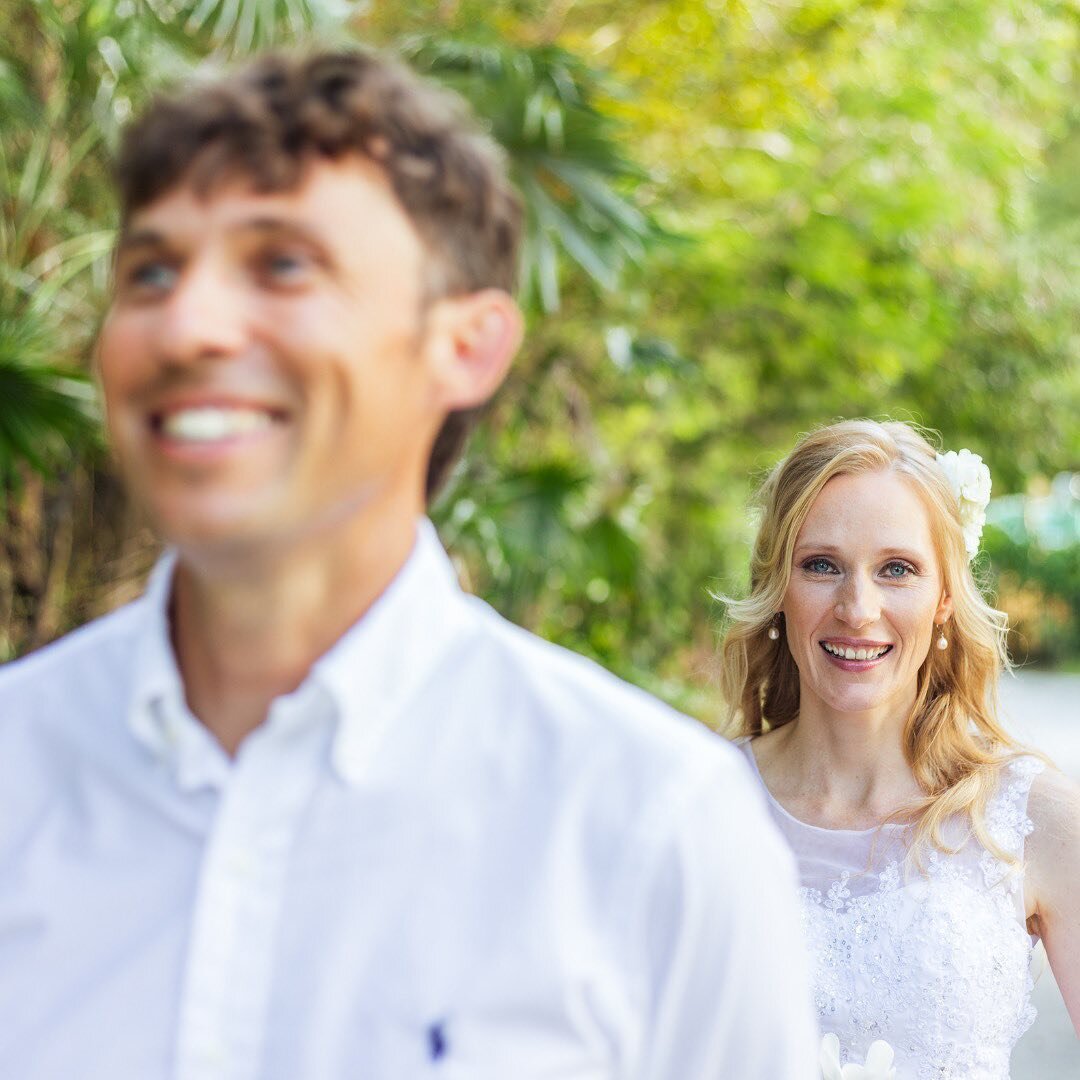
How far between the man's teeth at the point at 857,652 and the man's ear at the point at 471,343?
60.5 inches

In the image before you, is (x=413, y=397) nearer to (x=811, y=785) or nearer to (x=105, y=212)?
(x=811, y=785)

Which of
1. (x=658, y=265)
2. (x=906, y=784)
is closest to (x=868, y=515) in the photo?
(x=906, y=784)

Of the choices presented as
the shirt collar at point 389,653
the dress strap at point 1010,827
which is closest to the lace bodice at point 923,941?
the dress strap at point 1010,827

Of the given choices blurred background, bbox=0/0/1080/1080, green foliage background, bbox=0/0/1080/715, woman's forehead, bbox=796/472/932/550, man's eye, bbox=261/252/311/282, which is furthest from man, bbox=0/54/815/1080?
green foliage background, bbox=0/0/1080/715

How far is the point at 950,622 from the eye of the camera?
2.87 metres

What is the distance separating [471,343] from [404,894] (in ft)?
1.44

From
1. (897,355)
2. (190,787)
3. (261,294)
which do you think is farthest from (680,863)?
(897,355)

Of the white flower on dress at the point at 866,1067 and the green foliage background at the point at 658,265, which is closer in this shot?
the white flower on dress at the point at 866,1067

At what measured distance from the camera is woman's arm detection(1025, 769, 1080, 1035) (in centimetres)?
260

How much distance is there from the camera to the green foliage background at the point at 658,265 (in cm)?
524

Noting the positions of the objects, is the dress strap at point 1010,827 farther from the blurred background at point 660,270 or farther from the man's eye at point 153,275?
the man's eye at point 153,275

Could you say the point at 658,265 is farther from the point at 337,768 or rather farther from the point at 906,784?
the point at 337,768

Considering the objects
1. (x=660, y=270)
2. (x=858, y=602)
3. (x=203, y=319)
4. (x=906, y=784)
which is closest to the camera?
(x=203, y=319)

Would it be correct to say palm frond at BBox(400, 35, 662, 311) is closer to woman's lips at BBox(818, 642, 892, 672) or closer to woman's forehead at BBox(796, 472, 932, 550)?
woman's forehead at BBox(796, 472, 932, 550)
